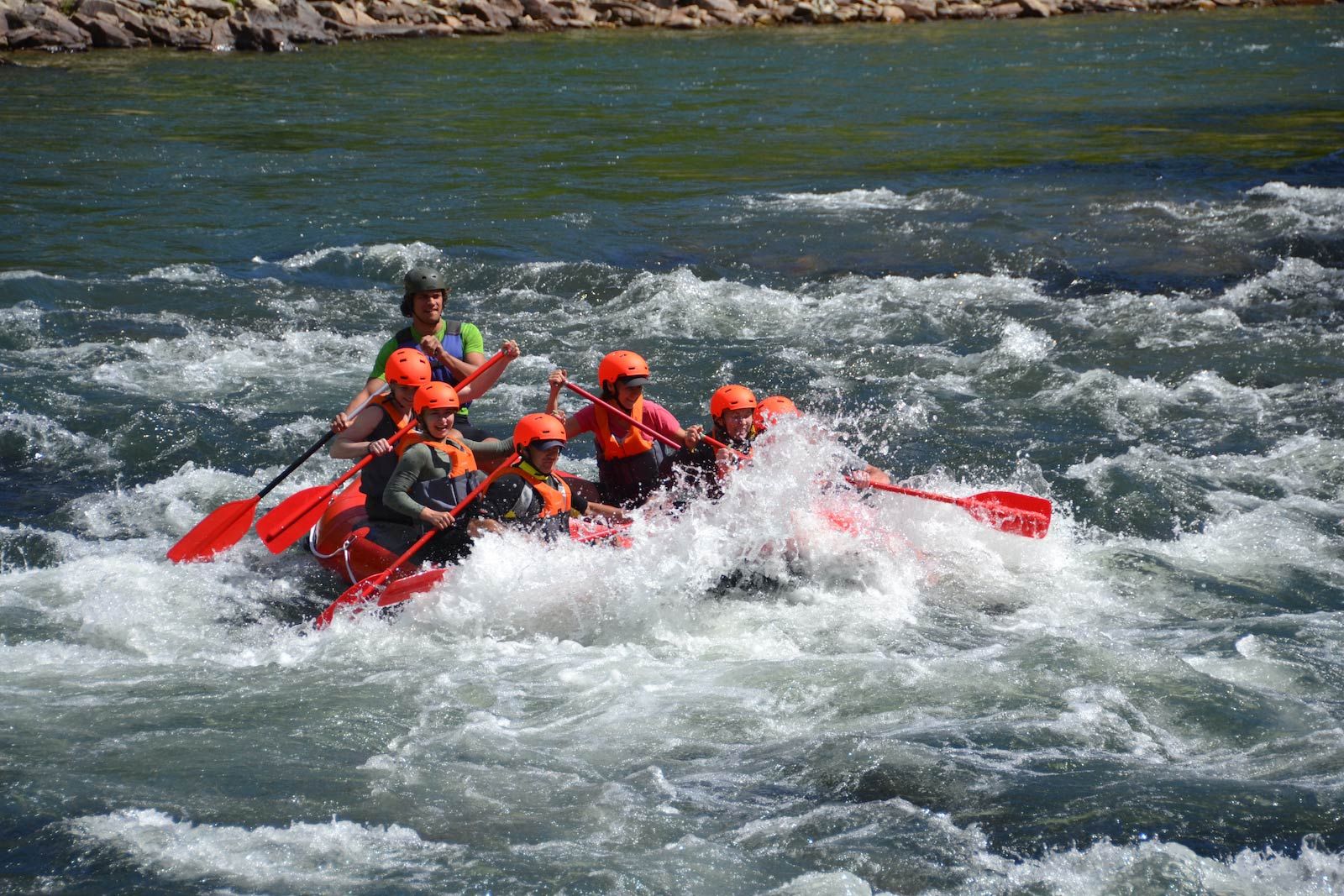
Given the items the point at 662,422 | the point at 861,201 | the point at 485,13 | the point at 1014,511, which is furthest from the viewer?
the point at 485,13

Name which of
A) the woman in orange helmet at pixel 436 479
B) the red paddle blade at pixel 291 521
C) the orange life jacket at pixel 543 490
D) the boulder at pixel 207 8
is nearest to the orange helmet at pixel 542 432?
the orange life jacket at pixel 543 490

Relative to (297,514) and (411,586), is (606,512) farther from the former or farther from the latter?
(297,514)

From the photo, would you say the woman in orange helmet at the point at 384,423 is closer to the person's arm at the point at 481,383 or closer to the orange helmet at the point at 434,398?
the orange helmet at the point at 434,398

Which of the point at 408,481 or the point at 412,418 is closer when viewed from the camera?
the point at 408,481

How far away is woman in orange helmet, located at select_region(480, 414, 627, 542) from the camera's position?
745 centimetres

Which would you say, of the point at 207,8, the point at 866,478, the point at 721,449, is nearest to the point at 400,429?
the point at 721,449

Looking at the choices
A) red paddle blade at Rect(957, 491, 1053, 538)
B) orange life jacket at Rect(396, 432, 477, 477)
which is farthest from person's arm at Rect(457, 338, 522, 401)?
red paddle blade at Rect(957, 491, 1053, 538)

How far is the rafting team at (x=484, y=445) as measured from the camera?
7488mm

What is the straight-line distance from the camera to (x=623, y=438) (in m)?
8.13

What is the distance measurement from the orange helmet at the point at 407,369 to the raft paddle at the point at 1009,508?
2.55 m

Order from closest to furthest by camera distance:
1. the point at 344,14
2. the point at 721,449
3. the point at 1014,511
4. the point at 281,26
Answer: the point at 721,449 < the point at 1014,511 < the point at 281,26 < the point at 344,14

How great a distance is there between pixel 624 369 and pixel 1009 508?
7.53 feet

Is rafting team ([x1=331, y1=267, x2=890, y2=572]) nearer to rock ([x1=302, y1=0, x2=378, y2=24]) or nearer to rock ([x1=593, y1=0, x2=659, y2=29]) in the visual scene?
rock ([x1=302, y1=0, x2=378, y2=24])

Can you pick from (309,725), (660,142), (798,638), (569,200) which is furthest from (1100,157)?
(309,725)
